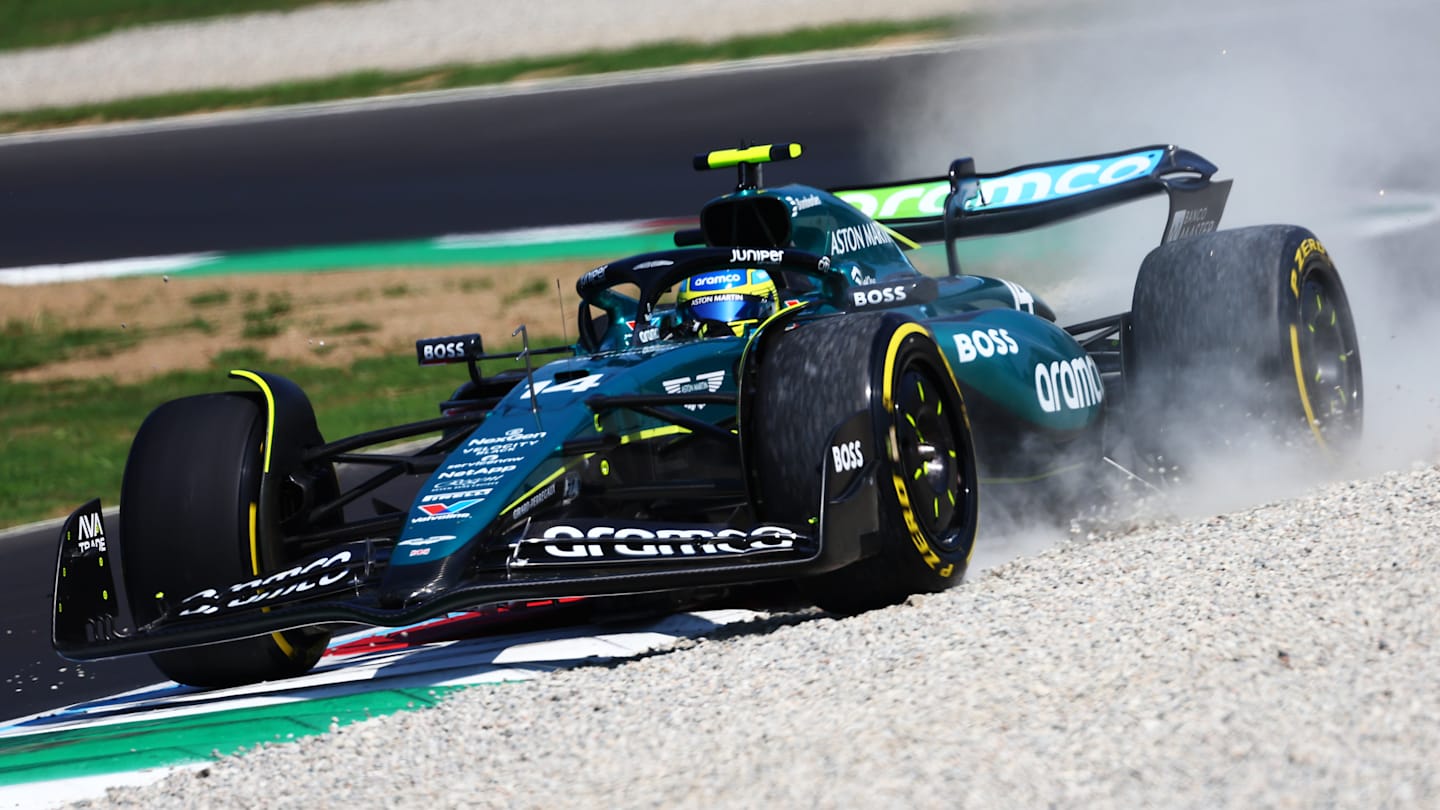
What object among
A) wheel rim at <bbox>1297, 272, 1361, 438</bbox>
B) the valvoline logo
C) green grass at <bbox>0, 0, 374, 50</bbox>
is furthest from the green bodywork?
green grass at <bbox>0, 0, 374, 50</bbox>

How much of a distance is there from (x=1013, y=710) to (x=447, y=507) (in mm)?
2254

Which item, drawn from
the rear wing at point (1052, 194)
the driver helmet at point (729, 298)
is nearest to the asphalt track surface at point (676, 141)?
the rear wing at point (1052, 194)

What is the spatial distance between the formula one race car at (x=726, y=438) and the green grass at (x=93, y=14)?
25.7 m

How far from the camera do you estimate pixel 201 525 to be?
598 cm

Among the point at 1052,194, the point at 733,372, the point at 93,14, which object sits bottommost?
the point at 733,372

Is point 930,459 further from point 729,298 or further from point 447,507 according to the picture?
point 447,507

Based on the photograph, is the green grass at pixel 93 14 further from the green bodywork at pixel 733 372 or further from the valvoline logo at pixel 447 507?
the valvoline logo at pixel 447 507

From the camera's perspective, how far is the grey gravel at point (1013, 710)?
3393 mm

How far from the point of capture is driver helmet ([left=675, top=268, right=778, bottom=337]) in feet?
23.1

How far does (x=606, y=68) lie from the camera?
2462 centimetres

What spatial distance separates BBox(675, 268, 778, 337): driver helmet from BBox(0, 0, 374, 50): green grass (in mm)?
25522

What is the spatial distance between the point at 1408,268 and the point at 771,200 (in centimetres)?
680

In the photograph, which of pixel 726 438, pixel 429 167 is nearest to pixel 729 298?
pixel 726 438

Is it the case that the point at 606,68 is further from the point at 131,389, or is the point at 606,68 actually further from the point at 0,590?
the point at 0,590
